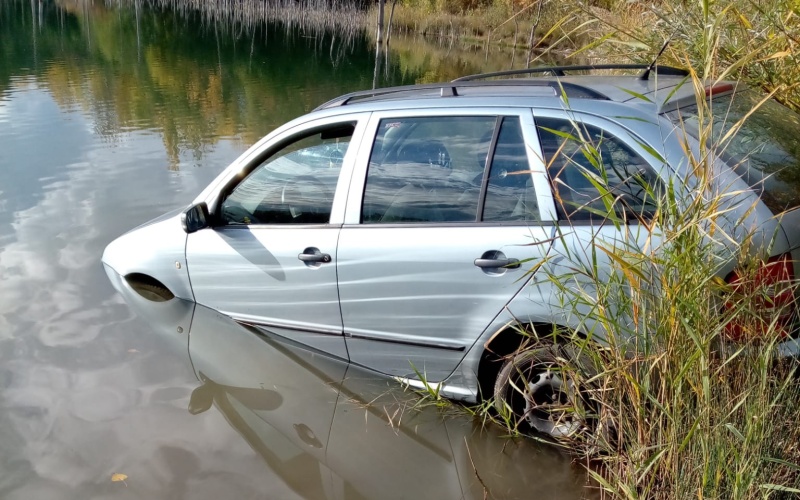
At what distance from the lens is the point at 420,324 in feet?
13.3

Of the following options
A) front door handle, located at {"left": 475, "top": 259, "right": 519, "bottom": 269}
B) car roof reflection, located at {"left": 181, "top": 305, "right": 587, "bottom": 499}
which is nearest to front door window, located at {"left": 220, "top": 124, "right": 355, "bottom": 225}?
car roof reflection, located at {"left": 181, "top": 305, "right": 587, "bottom": 499}

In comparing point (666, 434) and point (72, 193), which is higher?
point (666, 434)

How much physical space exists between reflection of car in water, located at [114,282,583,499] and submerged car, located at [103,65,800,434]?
18 centimetres

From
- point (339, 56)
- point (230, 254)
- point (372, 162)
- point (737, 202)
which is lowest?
point (339, 56)

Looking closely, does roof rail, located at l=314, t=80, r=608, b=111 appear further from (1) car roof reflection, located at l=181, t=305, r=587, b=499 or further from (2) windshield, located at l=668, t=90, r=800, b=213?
(1) car roof reflection, located at l=181, t=305, r=587, b=499

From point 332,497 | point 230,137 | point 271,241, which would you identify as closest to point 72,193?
point 230,137

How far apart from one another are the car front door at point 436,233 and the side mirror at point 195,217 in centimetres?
110

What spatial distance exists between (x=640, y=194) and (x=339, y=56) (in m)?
25.6

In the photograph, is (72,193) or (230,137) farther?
(230,137)

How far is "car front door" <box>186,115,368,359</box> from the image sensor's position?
4.34 m

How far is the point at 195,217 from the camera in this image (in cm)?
474

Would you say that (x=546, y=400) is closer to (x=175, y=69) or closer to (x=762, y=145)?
(x=762, y=145)

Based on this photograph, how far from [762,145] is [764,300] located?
3.21 feet

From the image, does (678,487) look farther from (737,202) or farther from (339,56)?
(339,56)
